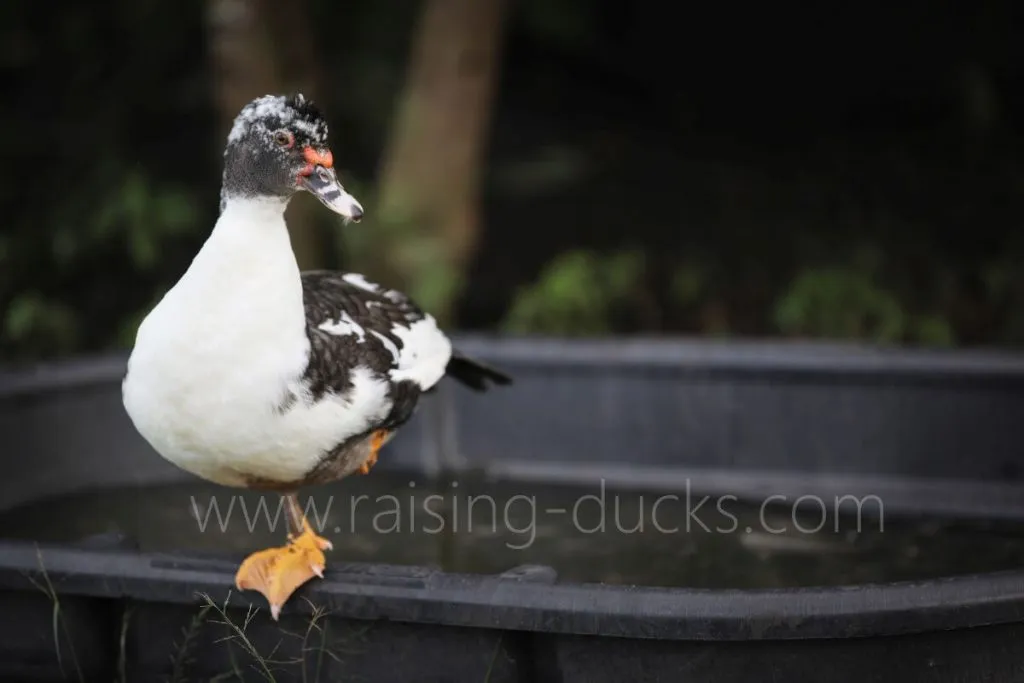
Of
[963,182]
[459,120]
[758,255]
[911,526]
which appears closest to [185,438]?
[911,526]

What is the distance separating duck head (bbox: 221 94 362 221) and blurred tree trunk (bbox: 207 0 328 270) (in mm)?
2527

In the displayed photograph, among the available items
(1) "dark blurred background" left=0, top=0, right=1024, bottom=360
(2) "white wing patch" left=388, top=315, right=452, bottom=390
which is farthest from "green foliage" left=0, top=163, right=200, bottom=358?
(2) "white wing patch" left=388, top=315, right=452, bottom=390

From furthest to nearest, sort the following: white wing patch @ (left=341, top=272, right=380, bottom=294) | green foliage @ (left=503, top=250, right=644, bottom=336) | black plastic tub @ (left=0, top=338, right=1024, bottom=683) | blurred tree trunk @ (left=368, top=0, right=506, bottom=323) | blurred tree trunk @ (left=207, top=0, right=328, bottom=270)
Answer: blurred tree trunk @ (left=368, top=0, right=506, bottom=323) < green foliage @ (left=503, top=250, right=644, bottom=336) < blurred tree trunk @ (left=207, top=0, right=328, bottom=270) < white wing patch @ (left=341, top=272, right=380, bottom=294) < black plastic tub @ (left=0, top=338, right=1024, bottom=683)

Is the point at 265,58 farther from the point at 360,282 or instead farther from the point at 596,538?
the point at 596,538

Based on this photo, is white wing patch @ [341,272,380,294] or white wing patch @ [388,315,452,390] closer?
white wing patch @ [388,315,452,390]

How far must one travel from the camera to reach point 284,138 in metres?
2.40

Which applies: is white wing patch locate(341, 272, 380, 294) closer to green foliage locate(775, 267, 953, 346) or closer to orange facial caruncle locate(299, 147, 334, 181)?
orange facial caruncle locate(299, 147, 334, 181)

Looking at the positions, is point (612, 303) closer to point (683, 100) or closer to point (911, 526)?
point (683, 100)

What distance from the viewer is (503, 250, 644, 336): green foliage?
506 cm

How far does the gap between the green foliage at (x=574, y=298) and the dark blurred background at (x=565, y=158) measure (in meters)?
0.01

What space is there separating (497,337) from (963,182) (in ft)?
9.67

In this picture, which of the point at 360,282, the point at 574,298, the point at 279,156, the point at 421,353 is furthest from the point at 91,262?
the point at 279,156

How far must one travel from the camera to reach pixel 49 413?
3.81 m

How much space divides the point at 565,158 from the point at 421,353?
335cm
